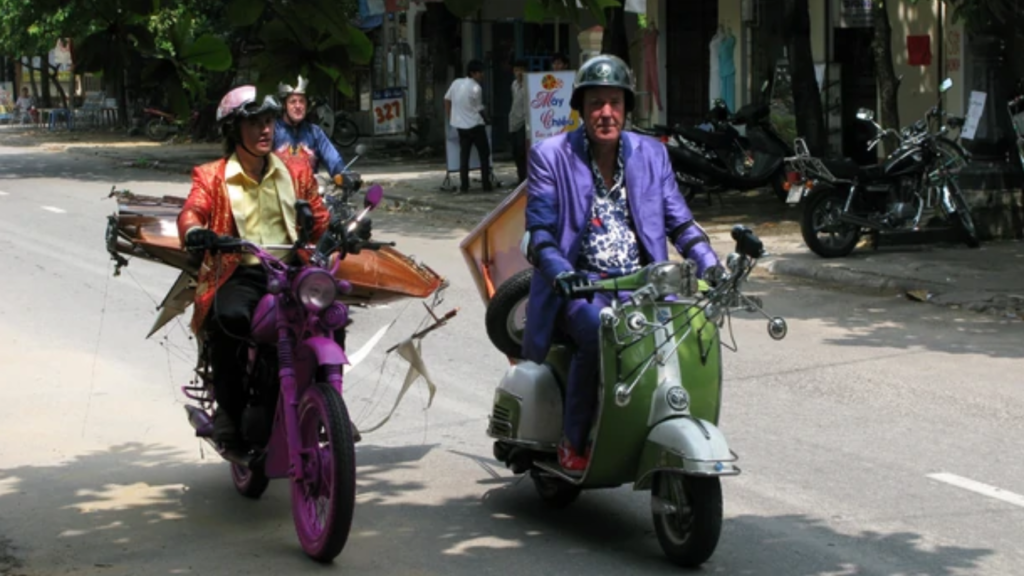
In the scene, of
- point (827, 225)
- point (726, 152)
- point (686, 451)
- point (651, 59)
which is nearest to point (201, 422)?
point (686, 451)

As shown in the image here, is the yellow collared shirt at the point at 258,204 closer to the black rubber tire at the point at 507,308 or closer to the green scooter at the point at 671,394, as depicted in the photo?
the black rubber tire at the point at 507,308

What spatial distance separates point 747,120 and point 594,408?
1285cm

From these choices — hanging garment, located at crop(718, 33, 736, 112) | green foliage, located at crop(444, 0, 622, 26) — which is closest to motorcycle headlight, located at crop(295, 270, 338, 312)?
green foliage, located at crop(444, 0, 622, 26)

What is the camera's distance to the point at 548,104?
19.4m

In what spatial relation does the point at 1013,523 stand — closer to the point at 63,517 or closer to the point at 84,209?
the point at 63,517

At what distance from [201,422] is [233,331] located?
27.0 inches

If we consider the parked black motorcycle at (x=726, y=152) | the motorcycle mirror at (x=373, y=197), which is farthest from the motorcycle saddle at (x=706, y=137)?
the motorcycle mirror at (x=373, y=197)

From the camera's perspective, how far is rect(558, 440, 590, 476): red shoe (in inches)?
217

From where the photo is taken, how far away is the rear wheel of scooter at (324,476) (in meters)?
5.14

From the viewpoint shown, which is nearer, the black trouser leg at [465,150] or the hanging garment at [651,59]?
the black trouser leg at [465,150]

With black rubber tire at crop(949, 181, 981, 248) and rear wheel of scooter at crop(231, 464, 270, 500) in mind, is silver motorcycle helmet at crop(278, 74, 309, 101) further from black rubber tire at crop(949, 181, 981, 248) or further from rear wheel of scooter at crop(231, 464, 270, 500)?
black rubber tire at crop(949, 181, 981, 248)

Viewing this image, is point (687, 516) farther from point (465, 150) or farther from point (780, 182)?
point (465, 150)

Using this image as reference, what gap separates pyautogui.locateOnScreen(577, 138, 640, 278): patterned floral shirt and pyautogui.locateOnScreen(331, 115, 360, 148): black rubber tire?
86.8ft

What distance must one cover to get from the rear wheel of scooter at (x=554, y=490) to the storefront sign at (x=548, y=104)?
43.1 ft
